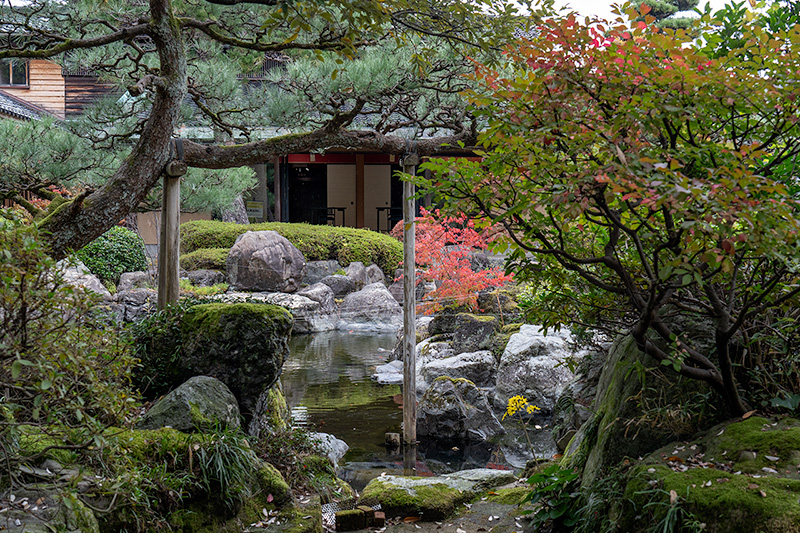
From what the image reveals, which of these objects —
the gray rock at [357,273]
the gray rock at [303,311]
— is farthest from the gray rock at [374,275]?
the gray rock at [303,311]

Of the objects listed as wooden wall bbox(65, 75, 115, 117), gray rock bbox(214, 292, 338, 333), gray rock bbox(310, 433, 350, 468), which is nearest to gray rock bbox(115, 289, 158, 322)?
gray rock bbox(214, 292, 338, 333)

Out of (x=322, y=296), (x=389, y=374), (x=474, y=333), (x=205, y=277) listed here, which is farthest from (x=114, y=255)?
(x=474, y=333)

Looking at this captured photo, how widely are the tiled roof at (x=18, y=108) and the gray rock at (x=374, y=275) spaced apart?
8.26 meters

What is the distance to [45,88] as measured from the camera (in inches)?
729

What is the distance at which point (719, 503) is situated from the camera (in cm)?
265

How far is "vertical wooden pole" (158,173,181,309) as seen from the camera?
5914mm

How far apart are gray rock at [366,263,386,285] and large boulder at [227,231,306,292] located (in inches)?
80.2

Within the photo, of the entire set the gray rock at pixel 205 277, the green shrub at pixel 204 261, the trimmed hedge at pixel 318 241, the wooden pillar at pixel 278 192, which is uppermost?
the wooden pillar at pixel 278 192

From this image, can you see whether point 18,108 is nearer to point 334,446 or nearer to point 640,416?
point 334,446

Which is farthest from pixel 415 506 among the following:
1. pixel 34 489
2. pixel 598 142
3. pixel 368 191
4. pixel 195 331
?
pixel 368 191

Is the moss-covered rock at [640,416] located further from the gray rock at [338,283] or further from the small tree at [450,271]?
the gray rock at [338,283]

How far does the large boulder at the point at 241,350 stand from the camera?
495cm

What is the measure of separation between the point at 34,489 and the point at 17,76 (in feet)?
64.9

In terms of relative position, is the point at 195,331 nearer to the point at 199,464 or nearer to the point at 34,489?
the point at 199,464
